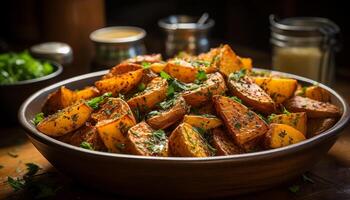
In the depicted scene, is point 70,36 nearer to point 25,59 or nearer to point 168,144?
point 25,59

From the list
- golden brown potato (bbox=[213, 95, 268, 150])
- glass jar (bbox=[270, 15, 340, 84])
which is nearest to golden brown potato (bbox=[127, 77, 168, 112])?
golden brown potato (bbox=[213, 95, 268, 150])

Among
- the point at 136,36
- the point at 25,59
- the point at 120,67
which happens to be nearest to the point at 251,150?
the point at 120,67

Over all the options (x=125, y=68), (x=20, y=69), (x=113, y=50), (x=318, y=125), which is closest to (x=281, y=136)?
Result: (x=318, y=125)

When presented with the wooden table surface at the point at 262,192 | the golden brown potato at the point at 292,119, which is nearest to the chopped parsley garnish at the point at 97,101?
the wooden table surface at the point at 262,192

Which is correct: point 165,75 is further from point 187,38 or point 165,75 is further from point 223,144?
point 187,38

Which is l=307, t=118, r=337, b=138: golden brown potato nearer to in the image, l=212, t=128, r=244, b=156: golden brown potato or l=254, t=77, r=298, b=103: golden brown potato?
l=254, t=77, r=298, b=103: golden brown potato

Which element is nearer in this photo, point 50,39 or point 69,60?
point 69,60
